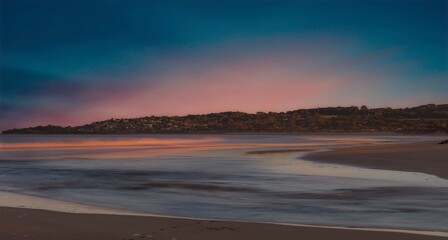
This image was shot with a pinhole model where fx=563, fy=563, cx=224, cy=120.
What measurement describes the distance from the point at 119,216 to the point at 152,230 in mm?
1700

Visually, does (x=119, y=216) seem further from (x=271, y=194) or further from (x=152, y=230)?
(x=271, y=194)

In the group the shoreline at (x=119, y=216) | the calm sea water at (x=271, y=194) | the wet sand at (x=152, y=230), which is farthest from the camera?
the calm sea water at (x=271, y=194)

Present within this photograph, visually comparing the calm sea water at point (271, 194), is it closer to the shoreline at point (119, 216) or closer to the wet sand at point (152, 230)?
the shoreline at point (119, 216)

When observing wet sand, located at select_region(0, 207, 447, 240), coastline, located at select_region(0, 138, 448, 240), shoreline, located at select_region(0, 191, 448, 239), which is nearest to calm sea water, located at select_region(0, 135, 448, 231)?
shoreline, located at select_region(0, 191, 448, 239)

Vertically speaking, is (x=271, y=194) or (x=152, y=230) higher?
(x=152, y=230)

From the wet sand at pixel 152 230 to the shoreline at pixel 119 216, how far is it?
0.02 m

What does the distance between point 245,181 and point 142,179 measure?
361 centimetres

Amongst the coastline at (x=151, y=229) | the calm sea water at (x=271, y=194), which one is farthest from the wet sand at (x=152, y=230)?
the calm sea water at (x=271, y=194)

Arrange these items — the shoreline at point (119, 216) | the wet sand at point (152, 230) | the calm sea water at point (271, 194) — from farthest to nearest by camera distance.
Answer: the calm sea water at point (271, 194), the shoreline at point (119, 216), the wet sand at point (152, 230)

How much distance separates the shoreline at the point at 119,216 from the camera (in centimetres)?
847

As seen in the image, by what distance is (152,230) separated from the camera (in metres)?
8.62

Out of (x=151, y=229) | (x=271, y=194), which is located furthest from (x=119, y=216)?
(x=271, y=194)

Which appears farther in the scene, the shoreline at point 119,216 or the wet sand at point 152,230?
the shoreline at point 119,216

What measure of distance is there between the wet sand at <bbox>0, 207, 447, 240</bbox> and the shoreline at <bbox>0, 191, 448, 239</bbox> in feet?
0.05
